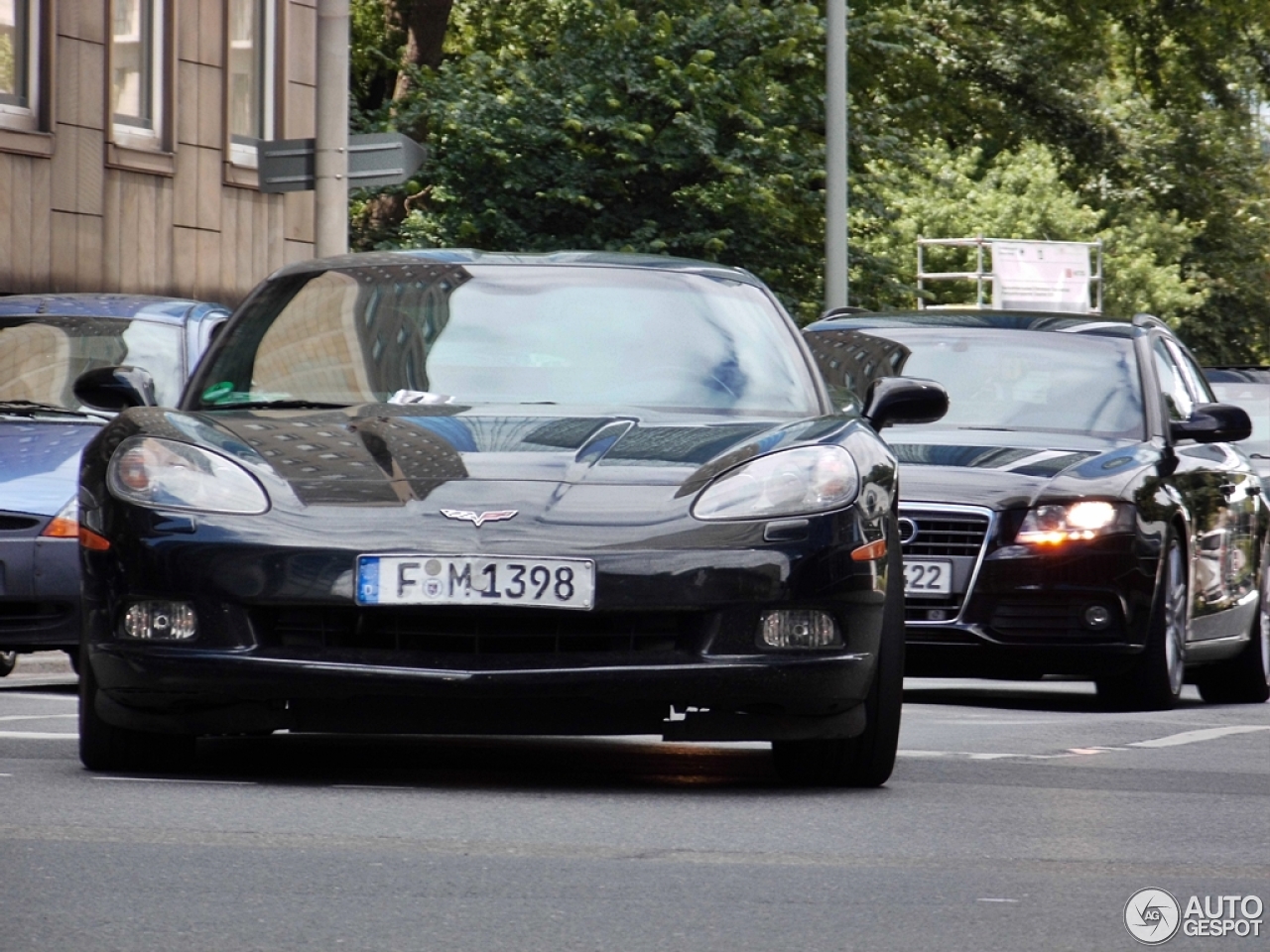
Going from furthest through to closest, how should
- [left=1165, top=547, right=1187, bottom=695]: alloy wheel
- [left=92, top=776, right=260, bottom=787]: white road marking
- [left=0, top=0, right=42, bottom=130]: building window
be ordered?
1. [left=0, top=0, right=42, bottom=130]: building window
2. [left=1165, top=547, right=1187, bottom=695]: alloy wheel
3. [left=92, top=776, right=260, bottom=787]: white road marking

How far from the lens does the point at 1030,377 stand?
11.6m

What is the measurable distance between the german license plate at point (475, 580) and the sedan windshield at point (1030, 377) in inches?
196

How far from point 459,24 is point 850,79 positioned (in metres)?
9.14

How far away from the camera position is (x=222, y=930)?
473cm

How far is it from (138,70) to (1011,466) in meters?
13.1

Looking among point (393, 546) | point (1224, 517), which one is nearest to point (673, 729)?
point (393, 546)

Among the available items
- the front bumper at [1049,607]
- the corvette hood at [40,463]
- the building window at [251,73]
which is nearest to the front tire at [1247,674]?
the front bumper at [1049,607]

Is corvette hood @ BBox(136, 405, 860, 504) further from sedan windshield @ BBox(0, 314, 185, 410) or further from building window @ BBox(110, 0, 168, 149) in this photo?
building window @ BBox(110, 0, 168, 149)

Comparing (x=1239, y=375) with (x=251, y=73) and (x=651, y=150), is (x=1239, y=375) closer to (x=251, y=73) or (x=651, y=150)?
(x=251, y=73)

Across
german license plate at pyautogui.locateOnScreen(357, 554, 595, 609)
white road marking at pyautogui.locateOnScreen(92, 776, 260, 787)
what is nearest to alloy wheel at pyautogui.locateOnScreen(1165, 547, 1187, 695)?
german license plate at pyautogui.locateOnScreen(357, 554, 595, 609)

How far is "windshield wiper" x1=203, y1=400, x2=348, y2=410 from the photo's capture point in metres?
7.46

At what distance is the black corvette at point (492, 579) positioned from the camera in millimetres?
6559

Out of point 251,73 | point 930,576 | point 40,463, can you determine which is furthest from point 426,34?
point 930,576

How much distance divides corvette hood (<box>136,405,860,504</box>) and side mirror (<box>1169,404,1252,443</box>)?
405cm
